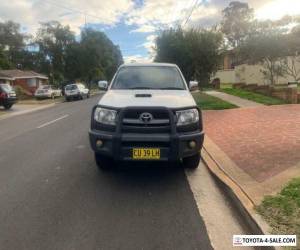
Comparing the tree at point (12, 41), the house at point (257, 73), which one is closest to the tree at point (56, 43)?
the tree at point (12, 41)

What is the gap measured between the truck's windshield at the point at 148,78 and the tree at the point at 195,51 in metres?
16.9

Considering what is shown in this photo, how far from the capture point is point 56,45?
2451 inches

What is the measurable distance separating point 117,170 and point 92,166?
68cm

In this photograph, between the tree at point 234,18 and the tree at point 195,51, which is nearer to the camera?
the tree at point 195,51

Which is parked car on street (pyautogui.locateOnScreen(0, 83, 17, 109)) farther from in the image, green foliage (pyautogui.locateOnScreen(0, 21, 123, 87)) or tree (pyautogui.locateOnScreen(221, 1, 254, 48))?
tree (pyautogui.locateOnScreen(221, 1, 254, 48))

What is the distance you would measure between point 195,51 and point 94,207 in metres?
20.8

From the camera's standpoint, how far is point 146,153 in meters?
6.13

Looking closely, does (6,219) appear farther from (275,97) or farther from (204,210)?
(275,97)

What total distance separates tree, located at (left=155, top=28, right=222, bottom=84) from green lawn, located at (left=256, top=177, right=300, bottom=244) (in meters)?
20.3

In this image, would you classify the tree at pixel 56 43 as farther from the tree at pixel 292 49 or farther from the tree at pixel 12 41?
the tree at pixel 292 49

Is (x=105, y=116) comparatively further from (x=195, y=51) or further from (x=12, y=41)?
(x=12, y=41)

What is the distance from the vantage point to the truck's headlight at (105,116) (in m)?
6.29

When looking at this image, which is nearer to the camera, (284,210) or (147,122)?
(284,210)

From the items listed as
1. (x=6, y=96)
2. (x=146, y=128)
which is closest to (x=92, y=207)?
(x=146, y=128)
